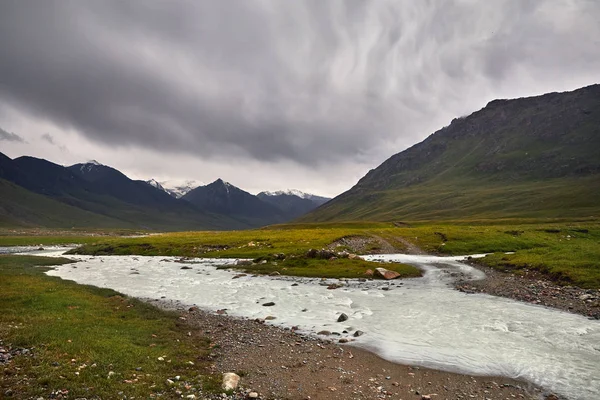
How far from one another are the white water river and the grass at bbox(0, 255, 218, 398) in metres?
7.11

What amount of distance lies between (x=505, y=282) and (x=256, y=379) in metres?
33.0

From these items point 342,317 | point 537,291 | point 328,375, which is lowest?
point 328,375

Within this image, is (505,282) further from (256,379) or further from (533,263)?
(256,379)

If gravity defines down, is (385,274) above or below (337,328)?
above

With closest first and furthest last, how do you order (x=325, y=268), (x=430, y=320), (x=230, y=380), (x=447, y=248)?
(x=230, y=380) → (x=430, y=320) → (x=325, y=268) → (x=447, y=248)

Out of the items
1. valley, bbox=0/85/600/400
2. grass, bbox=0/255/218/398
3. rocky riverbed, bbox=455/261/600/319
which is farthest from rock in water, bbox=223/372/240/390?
rocky riverbed, bbox=455/261/600/319

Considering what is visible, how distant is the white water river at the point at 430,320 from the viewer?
16609 millimetres

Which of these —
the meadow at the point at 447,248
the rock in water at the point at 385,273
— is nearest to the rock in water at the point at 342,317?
the rock in water at the point at 385,273

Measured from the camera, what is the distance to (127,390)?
1263cm

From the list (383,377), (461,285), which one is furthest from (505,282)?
(383,377)

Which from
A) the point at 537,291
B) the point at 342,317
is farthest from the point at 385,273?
the point at 342,317

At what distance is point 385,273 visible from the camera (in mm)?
42781

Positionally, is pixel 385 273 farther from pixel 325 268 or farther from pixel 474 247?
pixel 474 247

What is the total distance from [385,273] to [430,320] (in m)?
Result: 18.7
